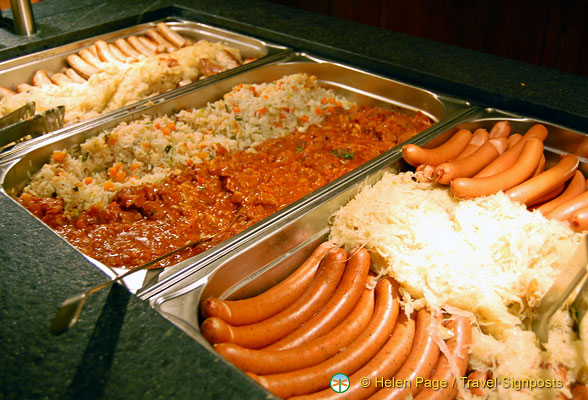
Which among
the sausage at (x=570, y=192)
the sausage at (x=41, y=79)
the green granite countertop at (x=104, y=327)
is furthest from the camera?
the sausage at (x=41, y=79)

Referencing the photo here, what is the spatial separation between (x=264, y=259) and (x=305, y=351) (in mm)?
463

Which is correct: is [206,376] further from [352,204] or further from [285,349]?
[352,204]

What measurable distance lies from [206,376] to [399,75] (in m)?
2.51

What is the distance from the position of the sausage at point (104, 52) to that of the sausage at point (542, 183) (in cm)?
295

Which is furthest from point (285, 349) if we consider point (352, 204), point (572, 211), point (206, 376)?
point (572, 211)

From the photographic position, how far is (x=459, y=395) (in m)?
1.57

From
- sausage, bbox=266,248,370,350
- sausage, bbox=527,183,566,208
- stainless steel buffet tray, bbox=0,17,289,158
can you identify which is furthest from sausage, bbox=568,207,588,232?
stainless steel buffet tray, bbox=0,17,289,158

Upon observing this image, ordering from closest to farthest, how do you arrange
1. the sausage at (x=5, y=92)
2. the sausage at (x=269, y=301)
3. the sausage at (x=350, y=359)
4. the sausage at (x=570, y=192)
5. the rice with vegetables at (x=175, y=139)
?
the sausage at (x=350, y=359)
the sausage at (x=269, y=301)
the sausage at (x=570, y=192)
the rice with vegetables at (x=175, y=139)
the sausage at (x=5, y=92)

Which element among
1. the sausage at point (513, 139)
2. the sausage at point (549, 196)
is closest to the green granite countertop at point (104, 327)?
the sausage at point (513, 139)

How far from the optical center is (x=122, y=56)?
A: 12.4 ft

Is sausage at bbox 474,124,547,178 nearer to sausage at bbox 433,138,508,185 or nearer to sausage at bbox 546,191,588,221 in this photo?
sausage at bbox 433,138,508,185

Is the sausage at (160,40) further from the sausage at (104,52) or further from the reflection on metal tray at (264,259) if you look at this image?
the reflection on metal tray at (264,259)

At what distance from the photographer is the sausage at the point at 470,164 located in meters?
2.28

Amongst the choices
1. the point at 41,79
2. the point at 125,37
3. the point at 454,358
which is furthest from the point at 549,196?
the point at 125,37
